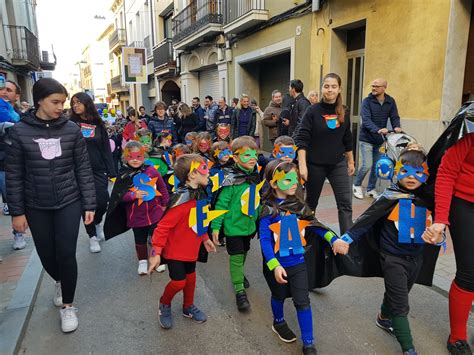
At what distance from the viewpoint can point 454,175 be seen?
2346mm

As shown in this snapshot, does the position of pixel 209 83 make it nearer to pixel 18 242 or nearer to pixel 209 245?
pixel 18 242

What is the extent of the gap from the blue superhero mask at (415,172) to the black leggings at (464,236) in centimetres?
23

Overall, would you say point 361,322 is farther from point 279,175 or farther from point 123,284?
point 123,284

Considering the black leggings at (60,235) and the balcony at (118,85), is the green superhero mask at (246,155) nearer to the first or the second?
the black leggings at (60,235)

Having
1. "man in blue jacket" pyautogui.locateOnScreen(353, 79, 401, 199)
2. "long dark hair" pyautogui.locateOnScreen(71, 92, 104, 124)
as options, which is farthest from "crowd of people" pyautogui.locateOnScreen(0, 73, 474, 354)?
"man in blue jacket" pyautogui.locateOnScreen(353, 79, 401, 199)

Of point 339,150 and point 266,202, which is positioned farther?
point 339,150

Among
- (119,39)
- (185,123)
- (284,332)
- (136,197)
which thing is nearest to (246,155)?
(136,197)

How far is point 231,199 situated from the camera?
10.8 feet

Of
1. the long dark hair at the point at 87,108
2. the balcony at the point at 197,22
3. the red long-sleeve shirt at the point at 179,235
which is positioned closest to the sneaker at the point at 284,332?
the red long-sleeve shirt at the point at 179,235

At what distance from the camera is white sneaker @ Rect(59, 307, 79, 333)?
301 cm

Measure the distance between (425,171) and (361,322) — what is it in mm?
1360

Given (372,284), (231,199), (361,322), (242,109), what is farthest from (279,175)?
(242,109)

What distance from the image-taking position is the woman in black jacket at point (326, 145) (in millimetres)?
3785

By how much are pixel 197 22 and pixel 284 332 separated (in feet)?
A: 47.6
